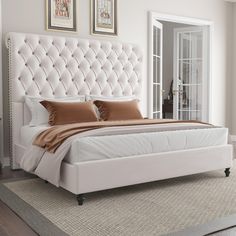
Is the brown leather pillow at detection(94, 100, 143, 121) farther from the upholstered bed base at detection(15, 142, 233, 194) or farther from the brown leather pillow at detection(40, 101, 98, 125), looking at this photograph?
the upholstered bed base at detection(15, 142, 233, 194)

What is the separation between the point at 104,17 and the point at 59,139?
2.65 m

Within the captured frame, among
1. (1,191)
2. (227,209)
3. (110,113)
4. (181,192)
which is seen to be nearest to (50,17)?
(110,113)

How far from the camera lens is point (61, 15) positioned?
16.3ft

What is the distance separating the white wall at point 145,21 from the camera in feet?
15.3

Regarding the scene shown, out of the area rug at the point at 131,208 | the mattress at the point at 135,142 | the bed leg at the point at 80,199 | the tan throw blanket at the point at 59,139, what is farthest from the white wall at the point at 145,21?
the bed leg at the point at 80,199

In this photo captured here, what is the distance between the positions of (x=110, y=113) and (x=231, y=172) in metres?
1.57

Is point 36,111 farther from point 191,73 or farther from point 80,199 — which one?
point 191,73

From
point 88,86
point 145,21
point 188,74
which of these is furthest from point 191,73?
point 88,86

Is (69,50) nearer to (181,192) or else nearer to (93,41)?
(93,41)

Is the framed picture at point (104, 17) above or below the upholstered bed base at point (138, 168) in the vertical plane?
above

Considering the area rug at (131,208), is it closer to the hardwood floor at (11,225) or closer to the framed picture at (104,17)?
the hardwood floor at (11,225)

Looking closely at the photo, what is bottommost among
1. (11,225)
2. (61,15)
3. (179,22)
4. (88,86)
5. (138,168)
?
(11,225)

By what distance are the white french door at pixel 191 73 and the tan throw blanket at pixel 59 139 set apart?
2920mm

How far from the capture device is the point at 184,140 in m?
3.75
